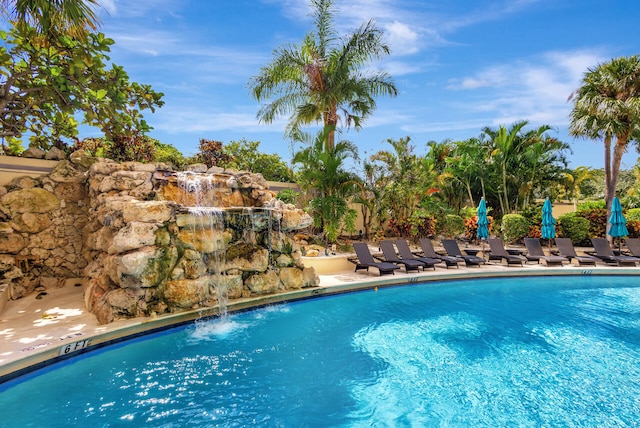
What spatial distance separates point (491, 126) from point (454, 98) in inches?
111

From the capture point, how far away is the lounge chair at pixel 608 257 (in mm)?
12219

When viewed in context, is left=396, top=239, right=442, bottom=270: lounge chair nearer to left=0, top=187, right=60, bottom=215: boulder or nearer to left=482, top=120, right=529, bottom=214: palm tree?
left=482, top=120, right=529, bottom=214: palm tree

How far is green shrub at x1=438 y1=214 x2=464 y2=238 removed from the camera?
53.8 ft

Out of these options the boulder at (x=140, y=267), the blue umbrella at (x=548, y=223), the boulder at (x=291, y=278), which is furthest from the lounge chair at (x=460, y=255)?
the boulder at (x=140, y=267)

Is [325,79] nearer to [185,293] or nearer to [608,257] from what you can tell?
[185,293]

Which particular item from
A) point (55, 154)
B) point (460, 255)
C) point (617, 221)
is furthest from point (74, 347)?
point (617, 221)

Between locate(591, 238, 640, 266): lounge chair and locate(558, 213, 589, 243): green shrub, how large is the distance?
121 inches

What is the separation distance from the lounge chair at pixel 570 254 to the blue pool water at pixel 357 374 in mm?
5547

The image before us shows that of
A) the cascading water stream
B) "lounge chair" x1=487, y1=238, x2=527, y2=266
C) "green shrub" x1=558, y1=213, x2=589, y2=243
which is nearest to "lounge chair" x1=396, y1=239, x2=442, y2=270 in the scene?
"lounge chair" x1=487, y1=238, x2=527, y2=266

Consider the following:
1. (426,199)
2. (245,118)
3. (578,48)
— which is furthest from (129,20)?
(578,48)

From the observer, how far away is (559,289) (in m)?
10.1

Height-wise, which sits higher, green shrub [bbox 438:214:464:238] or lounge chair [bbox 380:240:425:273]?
green shrub [bbox 438:214:464:238]

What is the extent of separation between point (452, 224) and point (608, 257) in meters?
5.96

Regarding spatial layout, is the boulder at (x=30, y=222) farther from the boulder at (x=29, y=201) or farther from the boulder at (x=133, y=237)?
the boulder at (x=133, y=237)
